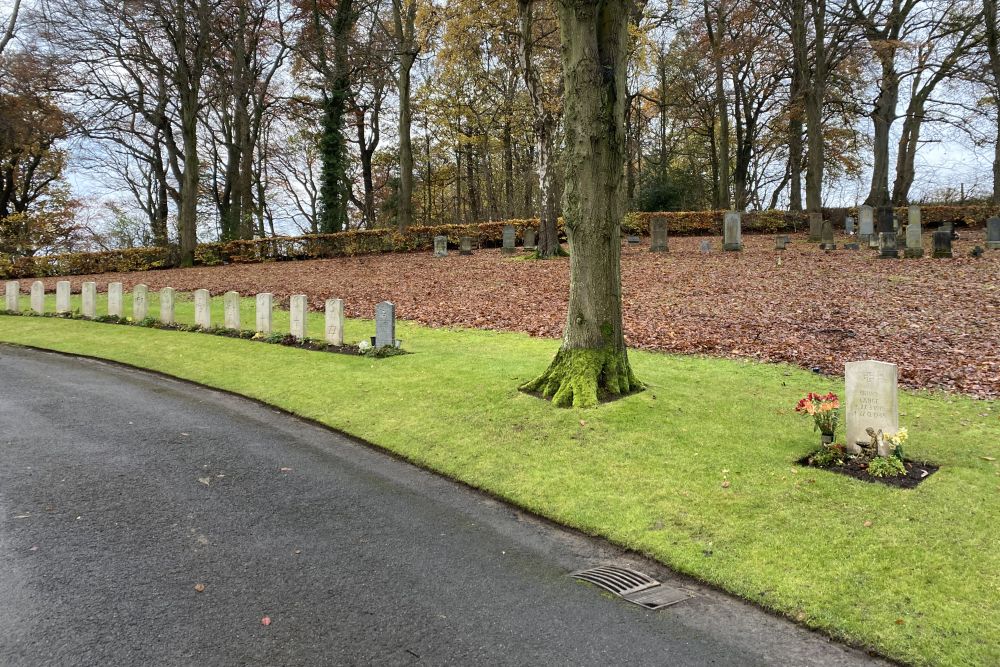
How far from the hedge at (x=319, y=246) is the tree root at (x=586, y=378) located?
76.6 feet

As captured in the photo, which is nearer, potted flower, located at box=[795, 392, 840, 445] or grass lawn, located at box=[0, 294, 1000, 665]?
grass lawn, located at box=[0, 294, 1000, 665]

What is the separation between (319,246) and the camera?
105ft

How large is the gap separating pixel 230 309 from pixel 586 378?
9519mm

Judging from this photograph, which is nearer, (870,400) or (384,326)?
(870,400)

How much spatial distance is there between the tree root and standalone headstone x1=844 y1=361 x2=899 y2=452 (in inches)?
103

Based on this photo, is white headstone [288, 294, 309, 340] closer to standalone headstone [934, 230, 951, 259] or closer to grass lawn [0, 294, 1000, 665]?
grass lawn [0, 294, 1000, 665]

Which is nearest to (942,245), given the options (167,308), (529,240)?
(529,240)

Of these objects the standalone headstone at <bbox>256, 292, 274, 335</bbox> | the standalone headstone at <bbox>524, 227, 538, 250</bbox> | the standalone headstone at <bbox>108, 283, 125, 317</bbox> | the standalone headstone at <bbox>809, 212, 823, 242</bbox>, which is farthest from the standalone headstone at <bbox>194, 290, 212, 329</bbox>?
the standalone headstone at <bbox>809, 212, 823, 242</bbox>

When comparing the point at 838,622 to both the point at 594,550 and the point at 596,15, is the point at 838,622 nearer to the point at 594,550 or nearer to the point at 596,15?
the point at 594,550

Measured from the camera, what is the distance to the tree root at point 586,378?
7504mm

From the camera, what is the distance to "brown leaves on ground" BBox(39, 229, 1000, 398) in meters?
9.85

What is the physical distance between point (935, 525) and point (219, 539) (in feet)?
16.9

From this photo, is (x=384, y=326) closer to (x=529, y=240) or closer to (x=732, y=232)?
(x=732, y=232)

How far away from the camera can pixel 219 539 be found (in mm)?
4672
